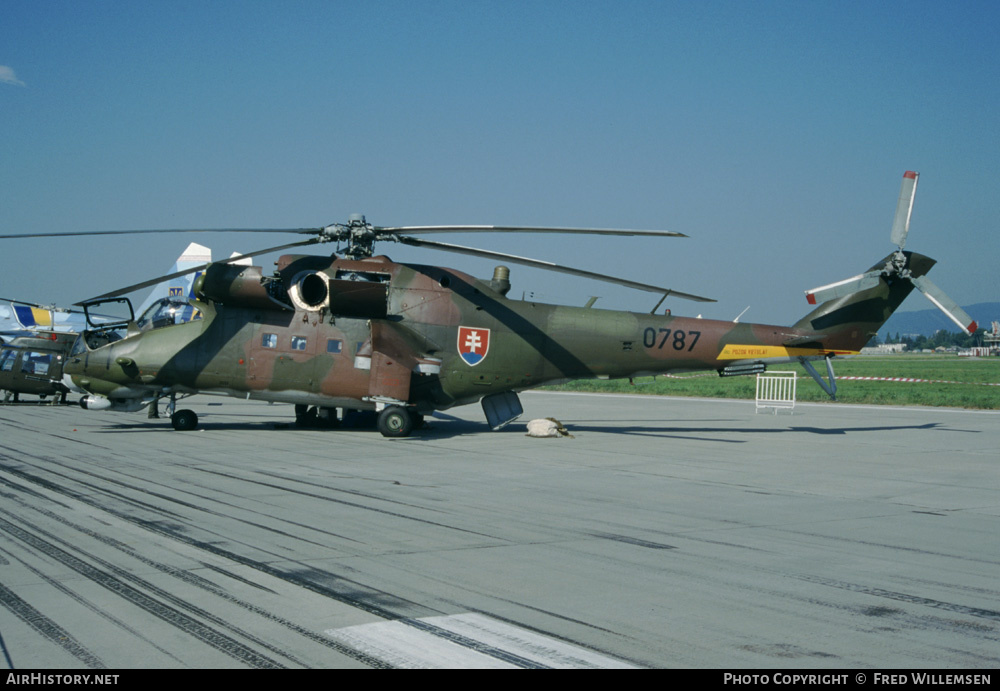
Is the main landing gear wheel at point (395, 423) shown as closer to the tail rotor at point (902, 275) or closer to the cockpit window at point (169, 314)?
the cockpit window at point (169, 314)

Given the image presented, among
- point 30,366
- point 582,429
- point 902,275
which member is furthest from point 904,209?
point 30,366

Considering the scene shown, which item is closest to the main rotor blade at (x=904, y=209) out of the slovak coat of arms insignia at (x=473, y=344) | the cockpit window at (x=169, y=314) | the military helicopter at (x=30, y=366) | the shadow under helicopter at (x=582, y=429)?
the shadow under helicopter at (x=582, y=429)

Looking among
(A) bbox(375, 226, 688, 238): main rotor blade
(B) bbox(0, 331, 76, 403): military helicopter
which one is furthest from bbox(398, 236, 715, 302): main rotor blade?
(B) bbox(0, 331, 76, 403): military helicopter

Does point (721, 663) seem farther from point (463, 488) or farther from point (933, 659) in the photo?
point (463, 488)

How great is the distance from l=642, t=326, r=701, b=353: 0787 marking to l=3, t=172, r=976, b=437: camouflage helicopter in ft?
0.11

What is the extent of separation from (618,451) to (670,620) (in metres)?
10.7

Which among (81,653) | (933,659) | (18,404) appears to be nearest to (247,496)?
(81,653)

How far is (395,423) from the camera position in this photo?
17.9 metres

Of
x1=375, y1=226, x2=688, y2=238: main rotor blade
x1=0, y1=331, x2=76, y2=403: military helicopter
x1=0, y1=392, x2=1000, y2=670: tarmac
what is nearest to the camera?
x1=0, y1=392, x2=1000, y2=670: tarmac

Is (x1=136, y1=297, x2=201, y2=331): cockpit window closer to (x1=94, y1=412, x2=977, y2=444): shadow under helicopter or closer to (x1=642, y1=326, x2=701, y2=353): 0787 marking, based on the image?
(x1=94, y1=412, x2=977, y2=444): shadow under helicopter

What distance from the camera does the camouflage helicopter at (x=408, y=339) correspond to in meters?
18.0

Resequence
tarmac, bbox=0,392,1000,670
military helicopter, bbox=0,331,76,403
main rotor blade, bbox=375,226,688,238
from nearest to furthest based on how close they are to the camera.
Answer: tarmac, bbox=0,392,1000,670 → main rotor blade, bbox=375,226,688,238 → military helicopter, bbox=0,331,76,403

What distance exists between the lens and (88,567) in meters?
6.46

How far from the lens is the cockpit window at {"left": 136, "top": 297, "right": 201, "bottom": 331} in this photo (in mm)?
19078
